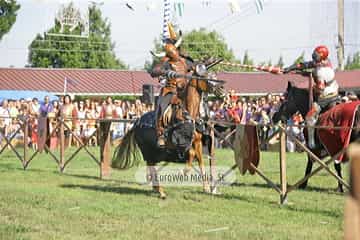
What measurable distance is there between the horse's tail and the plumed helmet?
10.8 feet

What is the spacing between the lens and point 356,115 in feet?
33.3

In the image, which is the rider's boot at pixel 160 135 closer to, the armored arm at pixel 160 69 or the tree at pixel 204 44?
the armored arm at pixel 160 69

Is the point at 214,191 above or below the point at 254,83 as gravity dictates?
below

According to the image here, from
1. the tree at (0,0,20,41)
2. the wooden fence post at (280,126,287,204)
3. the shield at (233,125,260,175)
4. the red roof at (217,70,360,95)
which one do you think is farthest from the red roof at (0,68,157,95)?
the wooden fence post at (280,126,287,204)

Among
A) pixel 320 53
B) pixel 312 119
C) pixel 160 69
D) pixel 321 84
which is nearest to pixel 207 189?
pixel 312 119

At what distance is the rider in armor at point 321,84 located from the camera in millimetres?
10922

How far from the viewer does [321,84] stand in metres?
11.1

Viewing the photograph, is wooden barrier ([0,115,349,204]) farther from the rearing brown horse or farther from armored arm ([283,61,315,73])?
armored arm ([283,61,315,73])

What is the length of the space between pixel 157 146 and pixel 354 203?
29.7 ft

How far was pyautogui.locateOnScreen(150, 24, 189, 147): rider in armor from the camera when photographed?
9.87 metres

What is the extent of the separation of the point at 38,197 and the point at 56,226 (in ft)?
8.56

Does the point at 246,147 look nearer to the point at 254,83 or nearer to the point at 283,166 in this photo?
the point at 283,166

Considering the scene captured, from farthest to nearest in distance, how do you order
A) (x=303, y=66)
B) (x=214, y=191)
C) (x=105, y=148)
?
(x=105, y=148)
(x=303, y=66)
(x=214, y=191)

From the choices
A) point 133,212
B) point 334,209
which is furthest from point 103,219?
point 334,209
